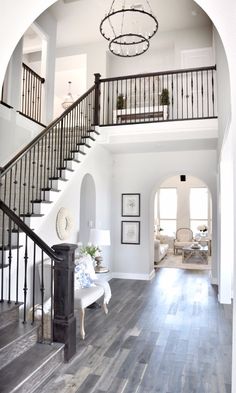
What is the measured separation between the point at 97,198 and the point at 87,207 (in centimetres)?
29

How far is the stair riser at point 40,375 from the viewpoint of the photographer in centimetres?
244

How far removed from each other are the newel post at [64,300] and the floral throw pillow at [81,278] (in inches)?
40.3

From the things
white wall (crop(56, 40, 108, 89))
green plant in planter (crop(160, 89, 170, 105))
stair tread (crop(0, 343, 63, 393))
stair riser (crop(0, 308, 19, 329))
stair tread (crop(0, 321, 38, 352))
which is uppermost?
white wall (crop(56, 40, 108, 89))

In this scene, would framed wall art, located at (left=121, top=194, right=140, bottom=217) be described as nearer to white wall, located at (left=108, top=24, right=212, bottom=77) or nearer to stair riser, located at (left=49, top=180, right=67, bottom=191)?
stair riser, located at (left=49, top=180, right=67, bottom=191)

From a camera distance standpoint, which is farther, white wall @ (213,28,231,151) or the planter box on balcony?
the planter box on balcony

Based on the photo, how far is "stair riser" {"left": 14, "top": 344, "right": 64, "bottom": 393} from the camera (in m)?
2.44

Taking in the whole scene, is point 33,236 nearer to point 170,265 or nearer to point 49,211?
point 49,211

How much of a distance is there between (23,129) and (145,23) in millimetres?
4489

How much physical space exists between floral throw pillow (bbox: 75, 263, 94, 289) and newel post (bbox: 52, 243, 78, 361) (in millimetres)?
1025

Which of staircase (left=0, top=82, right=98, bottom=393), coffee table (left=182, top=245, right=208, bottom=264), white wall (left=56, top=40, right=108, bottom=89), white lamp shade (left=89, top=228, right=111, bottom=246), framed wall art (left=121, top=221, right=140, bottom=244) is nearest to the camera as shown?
staircase (left=0, top=82, right=98, bottom=393)

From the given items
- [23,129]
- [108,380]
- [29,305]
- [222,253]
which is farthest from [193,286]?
[23,129]

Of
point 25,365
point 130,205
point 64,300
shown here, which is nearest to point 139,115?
point 130,205

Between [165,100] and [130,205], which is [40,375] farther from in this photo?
[165,100]

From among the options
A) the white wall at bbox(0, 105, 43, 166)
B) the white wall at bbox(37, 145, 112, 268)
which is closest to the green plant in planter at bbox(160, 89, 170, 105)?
Answer: the white wall at bbox(37, 145, 112, 268)
